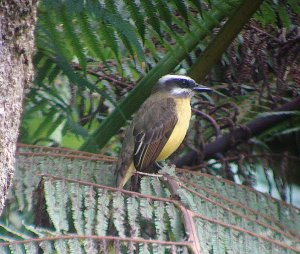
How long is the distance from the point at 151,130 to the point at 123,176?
71 cm

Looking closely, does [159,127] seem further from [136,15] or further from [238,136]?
[136,15]

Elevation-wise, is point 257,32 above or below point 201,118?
above

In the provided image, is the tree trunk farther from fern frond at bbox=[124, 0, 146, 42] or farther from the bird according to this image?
the bird

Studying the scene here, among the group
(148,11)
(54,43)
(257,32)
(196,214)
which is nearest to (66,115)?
(54,43)

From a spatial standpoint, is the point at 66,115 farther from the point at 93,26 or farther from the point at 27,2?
the point at 27,2

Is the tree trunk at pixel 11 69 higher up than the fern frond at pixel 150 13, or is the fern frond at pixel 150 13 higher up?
the tree trunk at pixel 11 69

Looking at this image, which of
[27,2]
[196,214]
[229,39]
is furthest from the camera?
[229,39]

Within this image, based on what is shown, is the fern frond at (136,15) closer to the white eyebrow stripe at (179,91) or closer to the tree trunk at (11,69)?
the tree trunk at (11,69)

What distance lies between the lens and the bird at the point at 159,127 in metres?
3.57

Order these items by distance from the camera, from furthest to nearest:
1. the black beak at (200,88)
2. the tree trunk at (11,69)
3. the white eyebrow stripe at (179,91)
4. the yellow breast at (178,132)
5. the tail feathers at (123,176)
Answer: the white eyebrow stripe at (179,91), the yellow breast at (178,132), the black beak at (200,88), the tail feathers at (123,176), the tree trunk at (11,69)

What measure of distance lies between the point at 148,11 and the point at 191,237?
3.48 ft

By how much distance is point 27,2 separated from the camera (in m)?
1.99

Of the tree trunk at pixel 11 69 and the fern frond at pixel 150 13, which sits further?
the fern frond at pixel 150 13

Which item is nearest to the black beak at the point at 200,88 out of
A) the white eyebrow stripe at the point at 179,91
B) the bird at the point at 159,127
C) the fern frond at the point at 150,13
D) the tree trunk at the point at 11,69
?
the bird at the point at 159,127
